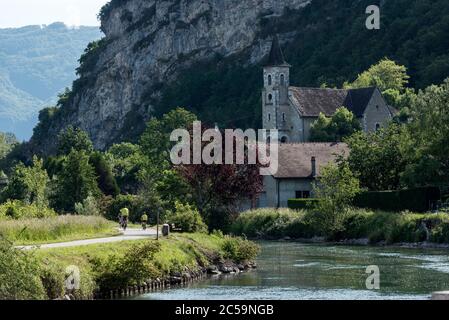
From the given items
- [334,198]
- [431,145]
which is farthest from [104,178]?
[431,145]

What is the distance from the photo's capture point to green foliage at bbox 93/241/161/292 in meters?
46.6

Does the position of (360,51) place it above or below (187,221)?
above

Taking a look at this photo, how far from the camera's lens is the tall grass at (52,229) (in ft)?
171

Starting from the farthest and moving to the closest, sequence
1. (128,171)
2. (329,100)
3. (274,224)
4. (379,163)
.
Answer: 1. (329,100)
2. (128,171)
3. (379,163)
4. (274,224)

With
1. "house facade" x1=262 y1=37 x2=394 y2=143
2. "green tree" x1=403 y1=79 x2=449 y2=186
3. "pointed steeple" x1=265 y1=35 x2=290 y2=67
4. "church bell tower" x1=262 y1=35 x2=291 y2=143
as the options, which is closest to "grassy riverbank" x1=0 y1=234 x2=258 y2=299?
"green tree" x1=403 y1=79 x2=449 y2=186

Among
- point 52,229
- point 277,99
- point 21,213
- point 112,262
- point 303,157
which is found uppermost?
point 277,99

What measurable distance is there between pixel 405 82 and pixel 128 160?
134ft

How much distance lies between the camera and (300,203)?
314 ft

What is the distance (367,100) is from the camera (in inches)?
5472

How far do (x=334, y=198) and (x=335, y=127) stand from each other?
46480mm

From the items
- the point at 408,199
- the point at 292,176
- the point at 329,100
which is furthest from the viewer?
the point at 329,100

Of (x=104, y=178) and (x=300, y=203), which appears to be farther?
(x=104, y=178)

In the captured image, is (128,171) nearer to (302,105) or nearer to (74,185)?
(302,105)

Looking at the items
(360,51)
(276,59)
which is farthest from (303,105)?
(360,51)
